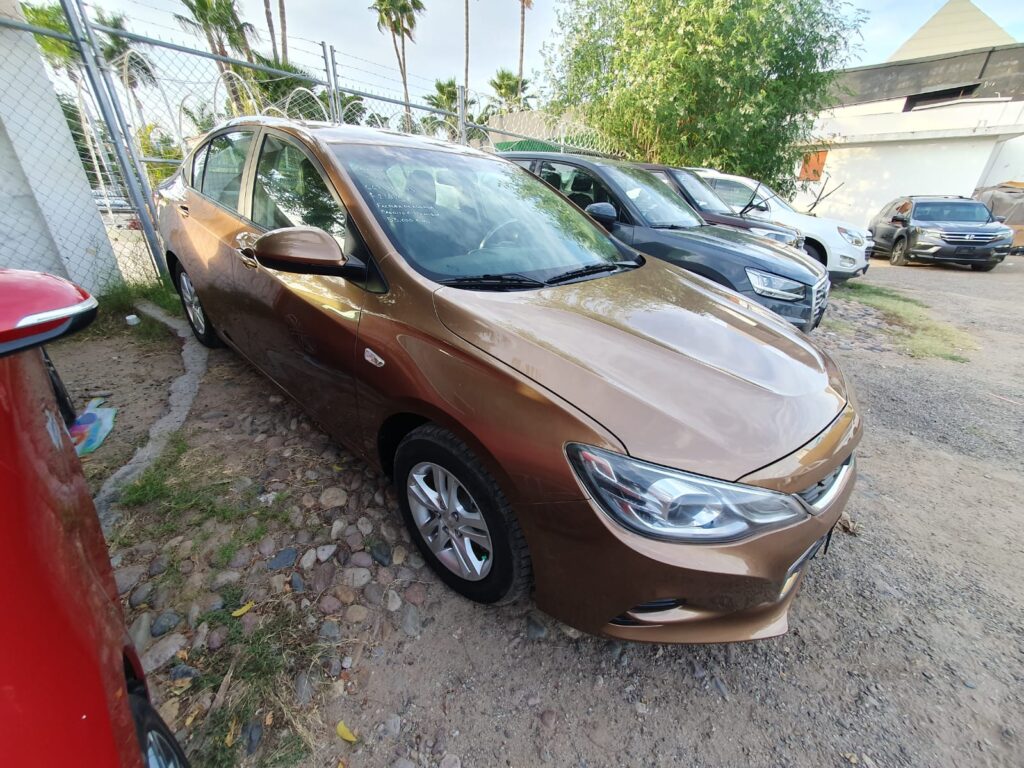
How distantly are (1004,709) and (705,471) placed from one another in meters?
1.41

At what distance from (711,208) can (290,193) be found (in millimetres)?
5584

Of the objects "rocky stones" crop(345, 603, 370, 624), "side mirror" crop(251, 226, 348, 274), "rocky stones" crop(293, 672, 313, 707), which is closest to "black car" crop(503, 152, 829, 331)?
"side mirror" crop(251, 226, 348, 274)

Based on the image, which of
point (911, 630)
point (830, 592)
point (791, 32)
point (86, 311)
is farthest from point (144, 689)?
point (791, 32)

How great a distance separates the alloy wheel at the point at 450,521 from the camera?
1601 millimetres

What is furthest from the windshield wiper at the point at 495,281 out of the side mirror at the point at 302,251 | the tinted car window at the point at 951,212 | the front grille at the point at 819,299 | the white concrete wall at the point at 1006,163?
the white concrete wall at the point at 1006,163

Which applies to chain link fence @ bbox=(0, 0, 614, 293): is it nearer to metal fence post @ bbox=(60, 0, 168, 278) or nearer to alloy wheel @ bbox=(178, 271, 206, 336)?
metal fence post @ bbox=(60, 0, 168, 278)

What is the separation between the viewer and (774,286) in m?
3.74

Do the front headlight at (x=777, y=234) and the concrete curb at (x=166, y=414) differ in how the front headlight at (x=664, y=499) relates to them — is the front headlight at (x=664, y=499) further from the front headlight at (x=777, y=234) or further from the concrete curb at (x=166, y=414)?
the front headlight at (x=777, y=234)

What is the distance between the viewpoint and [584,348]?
150 centimetres

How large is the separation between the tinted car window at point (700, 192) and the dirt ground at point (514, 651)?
4.65 m

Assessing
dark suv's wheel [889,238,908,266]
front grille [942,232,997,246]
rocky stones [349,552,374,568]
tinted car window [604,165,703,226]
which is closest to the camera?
rocky stones [349,552,374,568]

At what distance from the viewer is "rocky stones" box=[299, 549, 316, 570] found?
1870 millimetres

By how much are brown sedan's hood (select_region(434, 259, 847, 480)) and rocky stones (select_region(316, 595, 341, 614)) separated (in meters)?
1.13

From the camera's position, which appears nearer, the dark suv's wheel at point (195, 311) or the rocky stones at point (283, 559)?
the rocky stones at point (283, 559)
